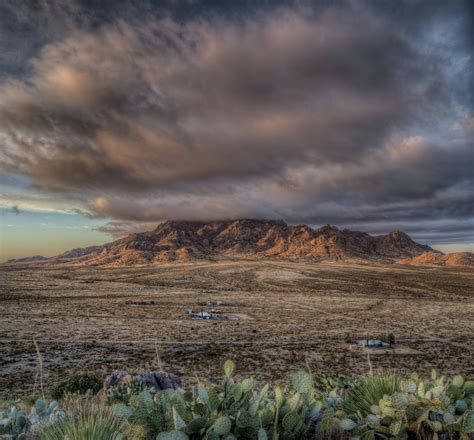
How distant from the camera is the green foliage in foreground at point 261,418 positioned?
252 centimetres

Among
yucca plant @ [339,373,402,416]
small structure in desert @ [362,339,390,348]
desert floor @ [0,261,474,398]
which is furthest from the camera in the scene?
small structure in desert @ [362,339,390,348]

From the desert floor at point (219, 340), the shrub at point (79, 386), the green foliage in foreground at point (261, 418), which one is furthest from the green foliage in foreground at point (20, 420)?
the desert floor at point (219, 340)

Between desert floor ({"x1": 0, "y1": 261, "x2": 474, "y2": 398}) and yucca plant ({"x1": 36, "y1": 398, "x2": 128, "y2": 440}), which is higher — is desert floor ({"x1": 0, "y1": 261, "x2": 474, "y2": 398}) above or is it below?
below

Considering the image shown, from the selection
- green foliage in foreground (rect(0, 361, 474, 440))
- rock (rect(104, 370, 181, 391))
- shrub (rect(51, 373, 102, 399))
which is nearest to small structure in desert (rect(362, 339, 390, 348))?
shrub (rect(51, 373, 102, 399))

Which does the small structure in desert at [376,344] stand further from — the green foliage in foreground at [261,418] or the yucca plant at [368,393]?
the green foliage in foreground at [261,418]

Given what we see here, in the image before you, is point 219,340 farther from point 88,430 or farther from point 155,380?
point 88,430

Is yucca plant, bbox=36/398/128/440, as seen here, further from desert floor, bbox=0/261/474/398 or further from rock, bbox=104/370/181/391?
desert floor, bbox=0/261/474/398

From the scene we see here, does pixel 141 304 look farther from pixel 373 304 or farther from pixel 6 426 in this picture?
pixel 6 426

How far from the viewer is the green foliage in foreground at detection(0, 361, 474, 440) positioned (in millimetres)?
2520

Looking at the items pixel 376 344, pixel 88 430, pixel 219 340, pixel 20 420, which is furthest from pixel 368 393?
pixel 376 344

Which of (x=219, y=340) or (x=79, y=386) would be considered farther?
(x=219, y=340)

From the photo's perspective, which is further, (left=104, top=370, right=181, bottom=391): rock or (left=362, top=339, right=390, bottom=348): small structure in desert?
(left=362, top=339, right=390, bottom=348): small structure in desert

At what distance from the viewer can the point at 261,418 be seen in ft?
8.60

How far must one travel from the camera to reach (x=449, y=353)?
23531 mm
